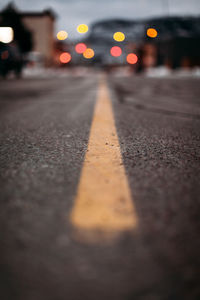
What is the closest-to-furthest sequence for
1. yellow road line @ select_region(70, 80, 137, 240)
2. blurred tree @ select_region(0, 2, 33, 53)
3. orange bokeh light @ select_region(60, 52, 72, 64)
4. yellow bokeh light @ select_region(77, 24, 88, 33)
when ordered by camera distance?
yellow road line @ select_region(70, 80, 137, 240), yellow bokeh light @ select_region(77, 24, 88, 33), blurred tree @ select_region(0, 2, 33, 53), orange bokeh light @ select_region(60, 52, 72, 64)

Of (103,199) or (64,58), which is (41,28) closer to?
(64,58)

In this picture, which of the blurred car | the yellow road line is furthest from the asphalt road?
the blurred car

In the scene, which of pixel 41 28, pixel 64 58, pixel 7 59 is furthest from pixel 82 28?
pixel 64 58

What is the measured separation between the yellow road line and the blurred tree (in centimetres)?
4853

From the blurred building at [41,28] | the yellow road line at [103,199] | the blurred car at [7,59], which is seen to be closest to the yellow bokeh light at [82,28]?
the blurred car at [7,59]

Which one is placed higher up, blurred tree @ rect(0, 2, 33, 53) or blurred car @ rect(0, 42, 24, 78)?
blurred tree @ rect(0, 2, 33, 53)

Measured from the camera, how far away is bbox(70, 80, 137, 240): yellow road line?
0.80 metres

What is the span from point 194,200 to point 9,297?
2.21 feet

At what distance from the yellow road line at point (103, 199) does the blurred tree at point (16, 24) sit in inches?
1910

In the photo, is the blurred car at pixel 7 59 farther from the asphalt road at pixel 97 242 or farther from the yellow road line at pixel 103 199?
the yellow road line at pixel 103 199

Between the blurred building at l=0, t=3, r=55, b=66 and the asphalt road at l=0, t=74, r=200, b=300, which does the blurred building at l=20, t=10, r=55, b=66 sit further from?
the asphalt road at l=0, t=74, r=200, b=300

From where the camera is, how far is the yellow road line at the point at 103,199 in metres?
0.80

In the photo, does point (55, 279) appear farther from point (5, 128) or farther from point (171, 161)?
point (5, 128)

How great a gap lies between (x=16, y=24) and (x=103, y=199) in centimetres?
5046
